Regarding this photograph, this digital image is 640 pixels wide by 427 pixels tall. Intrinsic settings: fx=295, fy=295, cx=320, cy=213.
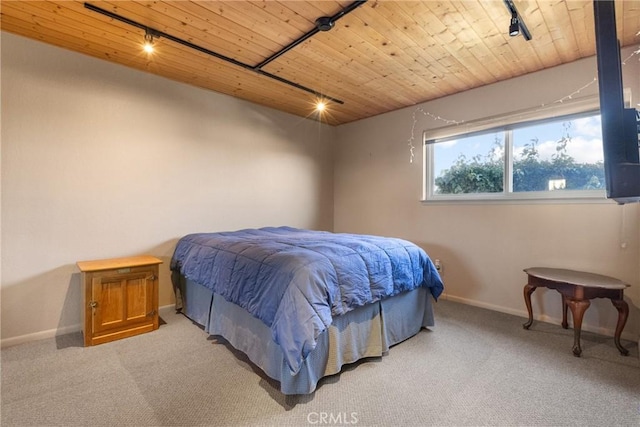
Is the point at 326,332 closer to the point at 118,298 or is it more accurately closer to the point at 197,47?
the point at 118,298

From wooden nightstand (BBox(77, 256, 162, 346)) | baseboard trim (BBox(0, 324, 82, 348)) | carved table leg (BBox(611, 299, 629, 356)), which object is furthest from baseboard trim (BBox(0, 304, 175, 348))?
carved table leg (BBox(611, 299, 629, 356))

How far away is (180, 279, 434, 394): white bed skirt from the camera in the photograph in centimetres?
175

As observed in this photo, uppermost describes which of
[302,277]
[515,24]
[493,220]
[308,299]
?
[515,24]

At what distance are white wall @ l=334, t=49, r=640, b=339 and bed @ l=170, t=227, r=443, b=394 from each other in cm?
102

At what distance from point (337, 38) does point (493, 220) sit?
2.42m

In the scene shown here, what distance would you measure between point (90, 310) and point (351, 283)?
2.02m

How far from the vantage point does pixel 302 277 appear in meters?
1.69

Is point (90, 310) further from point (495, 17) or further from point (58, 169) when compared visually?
point (495, 17)

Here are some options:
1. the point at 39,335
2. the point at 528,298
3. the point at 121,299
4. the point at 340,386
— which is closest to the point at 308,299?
the point at 340,386

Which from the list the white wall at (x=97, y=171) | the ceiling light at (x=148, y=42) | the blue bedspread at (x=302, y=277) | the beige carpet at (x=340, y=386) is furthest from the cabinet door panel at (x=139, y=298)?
the ceiling light at (x=148, y=42)

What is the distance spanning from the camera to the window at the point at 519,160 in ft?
8.90

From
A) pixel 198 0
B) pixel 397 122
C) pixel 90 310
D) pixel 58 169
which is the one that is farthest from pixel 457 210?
pixel 58 169

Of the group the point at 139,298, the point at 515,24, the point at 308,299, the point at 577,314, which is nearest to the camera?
the point at 308,299

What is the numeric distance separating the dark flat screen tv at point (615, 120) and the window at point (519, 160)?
67.2 inches
